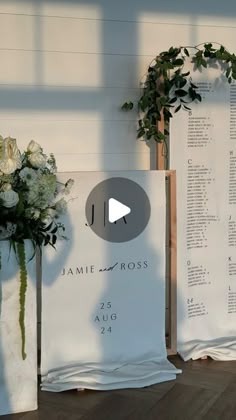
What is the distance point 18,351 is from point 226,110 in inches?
70.8

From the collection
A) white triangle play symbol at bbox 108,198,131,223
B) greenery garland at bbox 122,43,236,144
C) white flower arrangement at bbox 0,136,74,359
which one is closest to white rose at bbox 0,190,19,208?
white flower arrangement at bbox 0,136,74,359

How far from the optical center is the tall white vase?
2480 mm

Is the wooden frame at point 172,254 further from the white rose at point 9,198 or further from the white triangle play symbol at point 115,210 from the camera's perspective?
the white rose at point 9,198

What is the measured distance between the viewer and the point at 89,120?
3.16m

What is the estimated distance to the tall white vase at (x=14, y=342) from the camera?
8.14 feet

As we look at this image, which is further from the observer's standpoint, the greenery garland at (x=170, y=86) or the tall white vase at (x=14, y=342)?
the greenery garland at (x=170, y=86)

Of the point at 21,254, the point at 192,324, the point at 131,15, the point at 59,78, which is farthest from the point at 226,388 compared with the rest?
the point at 131,15

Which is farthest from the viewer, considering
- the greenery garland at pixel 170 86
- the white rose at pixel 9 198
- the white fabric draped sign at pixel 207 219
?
the white fabric draped sign at pixel 207 219

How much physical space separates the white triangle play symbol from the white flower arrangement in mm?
505

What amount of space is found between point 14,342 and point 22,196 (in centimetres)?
67

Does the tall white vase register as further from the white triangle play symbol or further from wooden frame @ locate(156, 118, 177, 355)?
wooden frame @ locate(156, 118, 177, 355)

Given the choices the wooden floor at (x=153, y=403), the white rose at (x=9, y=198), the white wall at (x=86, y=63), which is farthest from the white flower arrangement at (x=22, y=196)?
the white wall at (x=86, y=63)

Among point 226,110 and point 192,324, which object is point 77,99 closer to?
point 226,110

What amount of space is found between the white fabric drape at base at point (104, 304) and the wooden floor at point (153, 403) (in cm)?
6
